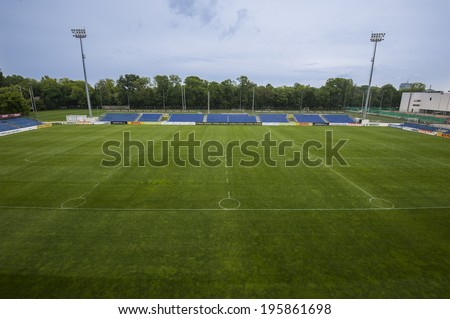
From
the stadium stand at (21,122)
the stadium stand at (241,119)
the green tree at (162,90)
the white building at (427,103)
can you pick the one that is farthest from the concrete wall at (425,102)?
the stadium stand at (21,122)

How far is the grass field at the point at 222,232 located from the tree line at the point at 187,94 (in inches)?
2872

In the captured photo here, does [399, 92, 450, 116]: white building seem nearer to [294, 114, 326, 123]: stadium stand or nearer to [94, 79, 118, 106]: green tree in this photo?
[294, 114, 326, 123]: stadium stand

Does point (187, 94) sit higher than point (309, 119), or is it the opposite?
point (187, 94)

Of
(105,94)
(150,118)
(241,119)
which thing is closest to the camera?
(241,119)

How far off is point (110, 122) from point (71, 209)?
153 ft

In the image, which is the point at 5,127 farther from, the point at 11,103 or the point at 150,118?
the point at 150,118

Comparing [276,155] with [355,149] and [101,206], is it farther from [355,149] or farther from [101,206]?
[101,206]

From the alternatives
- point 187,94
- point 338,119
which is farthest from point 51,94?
point 338,119

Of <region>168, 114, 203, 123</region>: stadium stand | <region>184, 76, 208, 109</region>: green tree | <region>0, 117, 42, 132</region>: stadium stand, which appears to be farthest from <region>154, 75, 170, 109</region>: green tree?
<region>0, 117, 42, 132</region>: stadium stand

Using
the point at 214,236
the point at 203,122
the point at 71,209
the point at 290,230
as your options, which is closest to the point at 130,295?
the point at 214,236

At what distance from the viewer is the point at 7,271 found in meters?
8.57

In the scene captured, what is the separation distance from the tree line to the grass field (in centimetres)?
7294

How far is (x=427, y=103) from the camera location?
7838cm

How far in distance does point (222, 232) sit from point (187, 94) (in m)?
81.3
